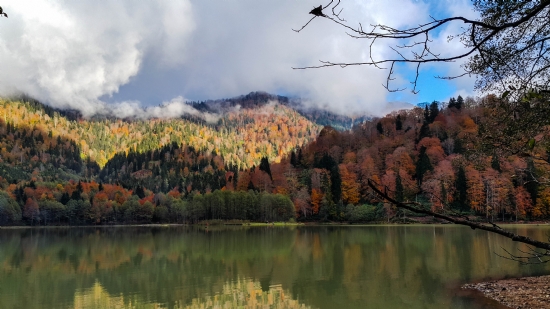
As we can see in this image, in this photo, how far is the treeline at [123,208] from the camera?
91938 millimetres

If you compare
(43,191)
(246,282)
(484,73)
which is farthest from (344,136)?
(484,73)

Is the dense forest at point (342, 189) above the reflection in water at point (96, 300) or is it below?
above

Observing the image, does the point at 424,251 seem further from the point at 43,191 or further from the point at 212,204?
the point at 43,191

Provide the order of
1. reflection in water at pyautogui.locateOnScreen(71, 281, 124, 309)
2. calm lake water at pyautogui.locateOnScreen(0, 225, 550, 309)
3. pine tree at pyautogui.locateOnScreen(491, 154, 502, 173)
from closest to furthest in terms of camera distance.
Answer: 1. pine tree at pyautogui.locateOnScreen(491, 154, 502, 173)
2. reflection in water at pyautogui.locateOnScreen(71, 281, 124, 309)
3. calm lake water at pyautogui.locateOnScreen(0, 225, 550, 309)

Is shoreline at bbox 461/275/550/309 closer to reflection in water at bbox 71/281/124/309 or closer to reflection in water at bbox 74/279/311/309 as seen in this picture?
reflection in water at bbox 74/279/311/309

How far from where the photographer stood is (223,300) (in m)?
17.0

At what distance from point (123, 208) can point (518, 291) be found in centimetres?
11540

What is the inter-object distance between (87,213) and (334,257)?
105254mm

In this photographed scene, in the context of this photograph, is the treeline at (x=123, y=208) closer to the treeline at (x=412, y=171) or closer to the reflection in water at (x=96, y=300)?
the treeline at (x=412, y=171)

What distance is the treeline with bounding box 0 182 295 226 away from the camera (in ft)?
302

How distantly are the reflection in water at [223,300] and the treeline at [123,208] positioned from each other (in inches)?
2780

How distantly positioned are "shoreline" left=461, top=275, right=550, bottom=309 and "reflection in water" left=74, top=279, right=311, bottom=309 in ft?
25.2

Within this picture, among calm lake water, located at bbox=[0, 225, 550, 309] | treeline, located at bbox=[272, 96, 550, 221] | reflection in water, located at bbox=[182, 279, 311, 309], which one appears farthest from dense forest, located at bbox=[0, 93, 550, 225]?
reflection in water, located at bbox=[182, 279, 311, 309]

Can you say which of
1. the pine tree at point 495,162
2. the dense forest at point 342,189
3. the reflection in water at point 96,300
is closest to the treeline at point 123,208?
the dense forest at point 342,189
